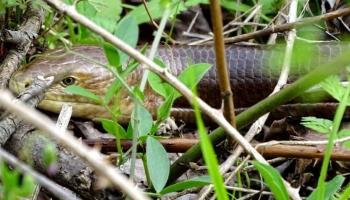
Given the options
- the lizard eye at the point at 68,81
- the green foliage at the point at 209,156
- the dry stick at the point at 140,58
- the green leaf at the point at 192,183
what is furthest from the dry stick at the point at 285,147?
the lizard eye at the point at 68,81

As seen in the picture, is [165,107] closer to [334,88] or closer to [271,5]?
[334,88]

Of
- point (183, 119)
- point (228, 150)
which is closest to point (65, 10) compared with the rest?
point (228, 150)

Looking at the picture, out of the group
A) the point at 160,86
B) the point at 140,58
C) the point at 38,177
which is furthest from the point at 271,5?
the point at 38,177

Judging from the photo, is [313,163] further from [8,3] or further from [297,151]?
[8,3]

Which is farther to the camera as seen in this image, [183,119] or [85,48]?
[85,48]

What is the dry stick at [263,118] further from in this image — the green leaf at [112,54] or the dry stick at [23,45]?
the dry stick at [23,45]
